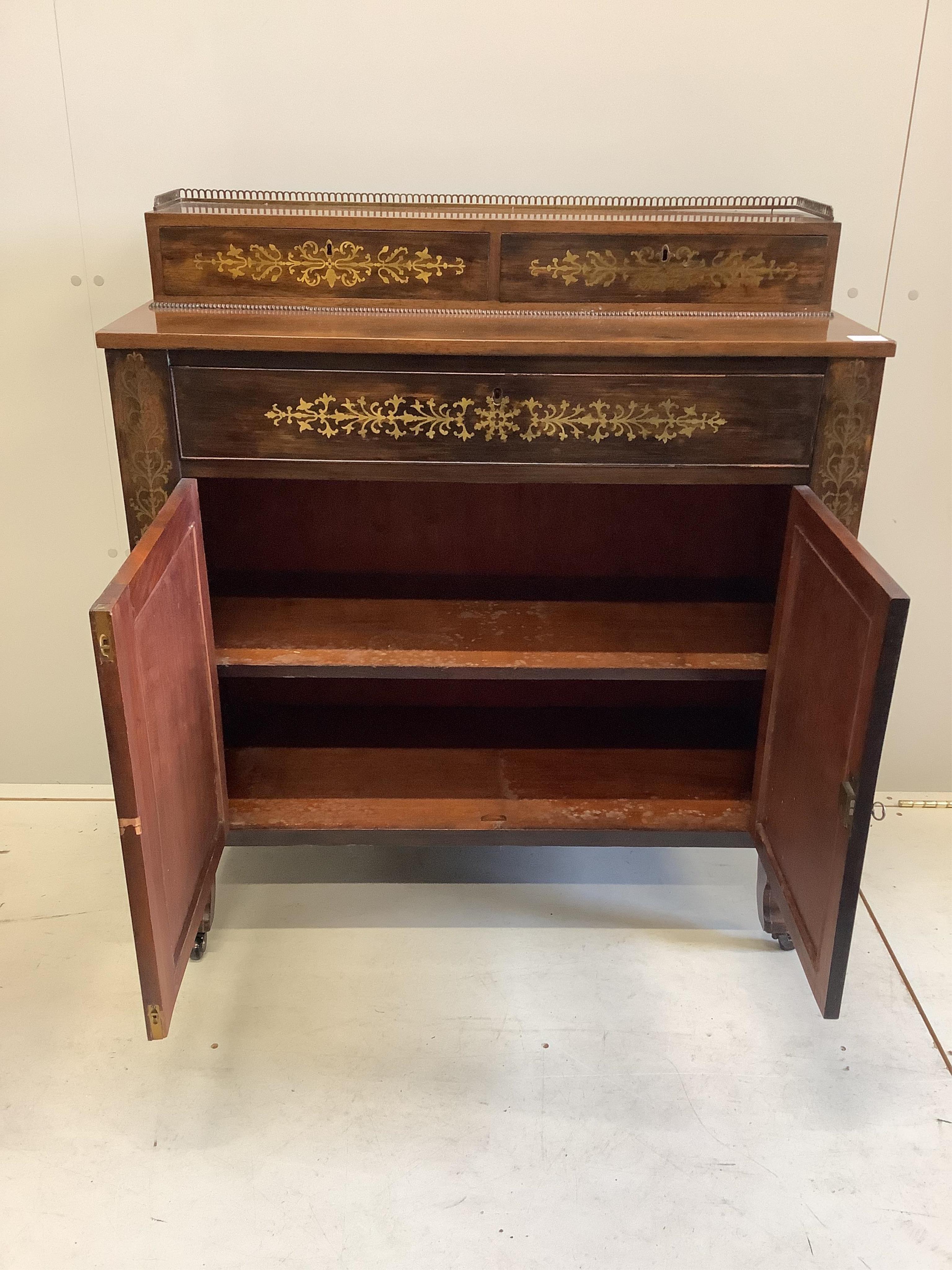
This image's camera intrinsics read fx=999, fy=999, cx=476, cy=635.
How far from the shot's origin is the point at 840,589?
142 cm

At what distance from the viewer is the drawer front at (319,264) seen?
1555mm

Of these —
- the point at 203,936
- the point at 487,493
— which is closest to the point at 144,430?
the point at 487,493

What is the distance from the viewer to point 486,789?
1.94 metres

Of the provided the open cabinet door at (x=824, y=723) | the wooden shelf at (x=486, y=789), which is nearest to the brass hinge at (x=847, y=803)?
the open cabinet door at (x=824, y=723)

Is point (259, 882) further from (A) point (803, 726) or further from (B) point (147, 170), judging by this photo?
(B) point (147, 170)

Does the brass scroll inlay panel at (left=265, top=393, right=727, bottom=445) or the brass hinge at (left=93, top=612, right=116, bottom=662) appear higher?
the brass scroll inlay panel at (left=265, top=393, right=727, bottom=445)

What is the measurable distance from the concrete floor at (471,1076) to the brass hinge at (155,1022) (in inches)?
10.5

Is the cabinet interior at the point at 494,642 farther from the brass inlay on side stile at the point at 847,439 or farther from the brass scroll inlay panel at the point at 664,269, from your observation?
the brass scroll inlay panel at the point at 664,269

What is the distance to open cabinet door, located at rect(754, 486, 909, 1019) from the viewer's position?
1.32 metres

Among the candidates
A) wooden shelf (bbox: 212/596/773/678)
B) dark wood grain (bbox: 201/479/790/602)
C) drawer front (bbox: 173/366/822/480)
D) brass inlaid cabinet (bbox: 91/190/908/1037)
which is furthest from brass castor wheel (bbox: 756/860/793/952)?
drawer front (bbox: 173/366/822/480)

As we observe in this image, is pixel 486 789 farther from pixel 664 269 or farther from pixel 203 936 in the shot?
pixel 664 269

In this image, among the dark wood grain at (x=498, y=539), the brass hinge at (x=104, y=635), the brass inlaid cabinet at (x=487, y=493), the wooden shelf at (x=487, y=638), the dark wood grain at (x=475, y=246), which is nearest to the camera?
the brass hinge at (x=104, y=635)

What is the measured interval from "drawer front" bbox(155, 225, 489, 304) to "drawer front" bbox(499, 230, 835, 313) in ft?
0.26

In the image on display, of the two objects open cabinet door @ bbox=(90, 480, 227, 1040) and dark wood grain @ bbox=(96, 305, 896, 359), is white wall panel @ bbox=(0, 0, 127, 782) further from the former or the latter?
open cabinet door @ bbox=(90, 480, 227, 1040)
